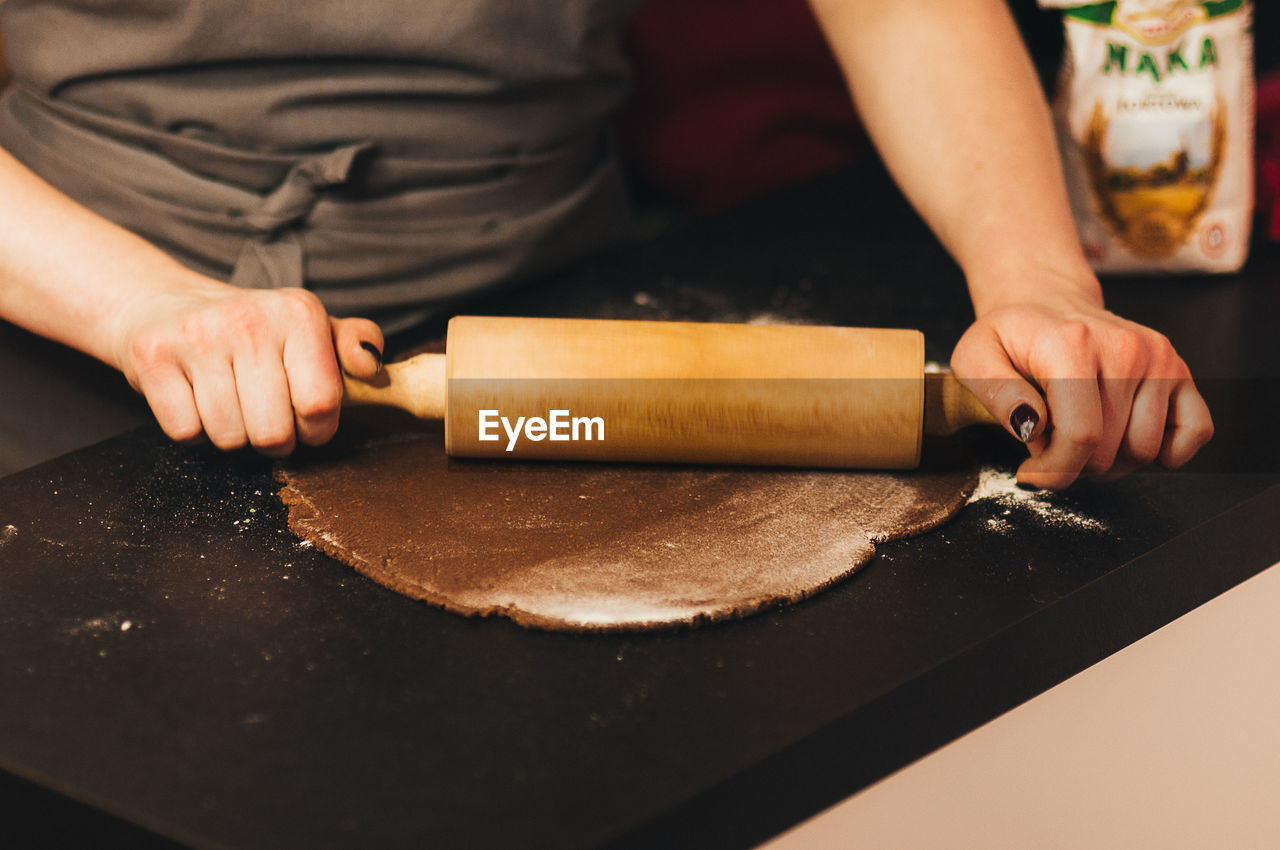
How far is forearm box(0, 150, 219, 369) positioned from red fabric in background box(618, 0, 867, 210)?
0.89 meters

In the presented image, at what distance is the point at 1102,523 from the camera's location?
73 cm

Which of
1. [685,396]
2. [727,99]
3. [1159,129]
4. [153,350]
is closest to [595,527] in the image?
[685,396]

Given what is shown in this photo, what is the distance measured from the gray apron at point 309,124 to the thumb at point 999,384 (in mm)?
496

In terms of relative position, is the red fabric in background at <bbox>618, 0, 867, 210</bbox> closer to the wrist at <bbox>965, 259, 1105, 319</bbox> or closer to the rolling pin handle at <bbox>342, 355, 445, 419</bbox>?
the wrist at <bbox>965, 259, 1105, 319</bbox>

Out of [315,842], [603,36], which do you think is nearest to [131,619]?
[315,842]

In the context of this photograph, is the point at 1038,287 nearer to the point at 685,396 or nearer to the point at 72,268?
the point at 685,396

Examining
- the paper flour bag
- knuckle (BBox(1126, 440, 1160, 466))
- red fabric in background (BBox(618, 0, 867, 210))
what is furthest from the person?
red fabric in background (BBox(618, 0, 867, 210))

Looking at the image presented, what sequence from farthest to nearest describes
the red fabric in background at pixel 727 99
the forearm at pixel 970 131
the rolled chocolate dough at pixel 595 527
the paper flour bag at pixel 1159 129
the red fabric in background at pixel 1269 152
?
the red fabric in background at pixel 727 99, the red fabric in background at pixel 1269 152, the paper flour bag at pixel 1159 129, the forearm at pixel 970 131, the rolled chocolate dough at pixel 595 527

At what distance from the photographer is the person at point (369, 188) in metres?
0.74

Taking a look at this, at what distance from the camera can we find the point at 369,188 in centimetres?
100

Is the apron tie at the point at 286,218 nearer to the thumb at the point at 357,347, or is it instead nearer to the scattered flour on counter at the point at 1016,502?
the thumb at the point at 357,347

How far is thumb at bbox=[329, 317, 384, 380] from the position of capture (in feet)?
2.51

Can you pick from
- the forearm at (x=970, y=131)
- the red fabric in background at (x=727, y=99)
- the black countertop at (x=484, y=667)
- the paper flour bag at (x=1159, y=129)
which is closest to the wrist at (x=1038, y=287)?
the forearm at (x=970, y=131)

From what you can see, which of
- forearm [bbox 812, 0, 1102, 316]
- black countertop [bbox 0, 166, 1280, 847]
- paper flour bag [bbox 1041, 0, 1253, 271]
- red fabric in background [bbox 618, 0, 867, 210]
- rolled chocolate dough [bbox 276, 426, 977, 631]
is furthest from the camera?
red fabric in background [bbox 618, 0, 867, 210]
